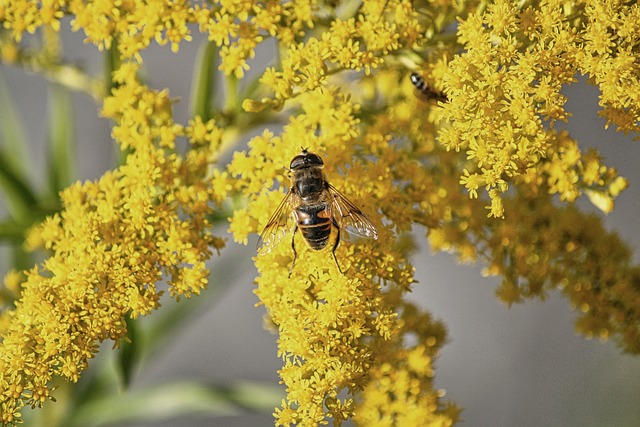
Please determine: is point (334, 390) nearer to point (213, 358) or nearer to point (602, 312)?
point (602, 312)

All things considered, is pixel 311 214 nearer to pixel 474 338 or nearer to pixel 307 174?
pixel 307 174

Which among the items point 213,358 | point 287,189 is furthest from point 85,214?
point 213,358

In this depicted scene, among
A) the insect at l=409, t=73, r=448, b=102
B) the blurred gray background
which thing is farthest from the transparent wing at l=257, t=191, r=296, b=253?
the blurred gray background

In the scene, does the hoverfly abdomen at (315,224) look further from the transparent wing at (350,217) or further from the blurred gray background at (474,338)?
the blurred gray background at (474,338)

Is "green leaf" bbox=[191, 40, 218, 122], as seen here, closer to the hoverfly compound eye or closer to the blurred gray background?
the hoverfly compound eye

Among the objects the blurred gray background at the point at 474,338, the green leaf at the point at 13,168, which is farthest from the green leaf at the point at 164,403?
the blurred gray background at the point at 474,338

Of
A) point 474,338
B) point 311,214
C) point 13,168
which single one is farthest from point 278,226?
point 474,338

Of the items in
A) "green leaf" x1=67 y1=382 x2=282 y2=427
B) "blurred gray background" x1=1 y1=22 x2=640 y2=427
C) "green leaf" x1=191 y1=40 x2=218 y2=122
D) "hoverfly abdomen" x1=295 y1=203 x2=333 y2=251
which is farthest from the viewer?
"blurred gray background" x1=1 y1=22 x2=640 y2=427
